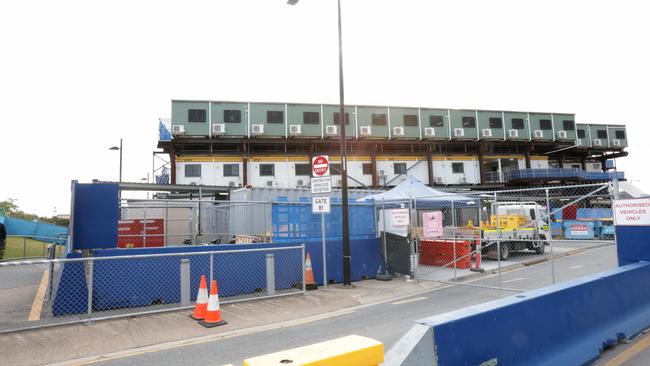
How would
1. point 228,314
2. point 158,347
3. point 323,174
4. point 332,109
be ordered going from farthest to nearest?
point 332,109 → point 323,174 → point 228,314 → point 158,347

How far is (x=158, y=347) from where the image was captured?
20.7 feet

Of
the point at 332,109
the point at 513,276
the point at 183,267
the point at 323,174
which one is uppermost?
the point at 332,109

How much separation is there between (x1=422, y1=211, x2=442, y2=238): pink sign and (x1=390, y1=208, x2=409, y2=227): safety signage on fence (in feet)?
1.90

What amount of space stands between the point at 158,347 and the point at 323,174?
234 inches

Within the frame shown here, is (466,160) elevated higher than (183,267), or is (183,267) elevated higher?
(466,160)

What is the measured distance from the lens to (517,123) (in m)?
45.1

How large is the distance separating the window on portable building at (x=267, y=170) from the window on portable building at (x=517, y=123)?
28.2 metres

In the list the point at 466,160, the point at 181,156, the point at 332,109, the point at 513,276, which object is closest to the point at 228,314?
the point at 513,276

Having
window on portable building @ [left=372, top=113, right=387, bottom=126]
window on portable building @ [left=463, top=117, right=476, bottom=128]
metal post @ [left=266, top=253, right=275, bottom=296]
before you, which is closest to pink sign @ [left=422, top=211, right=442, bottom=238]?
metal post @ [left=266, top=253, right=275, bottom=296]

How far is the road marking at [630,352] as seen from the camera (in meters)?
4.79

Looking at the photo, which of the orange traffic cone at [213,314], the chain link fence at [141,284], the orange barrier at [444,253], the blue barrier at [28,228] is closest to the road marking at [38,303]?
the chain link fence at [141,284]

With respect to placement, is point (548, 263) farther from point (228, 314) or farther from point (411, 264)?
point (228, 314)

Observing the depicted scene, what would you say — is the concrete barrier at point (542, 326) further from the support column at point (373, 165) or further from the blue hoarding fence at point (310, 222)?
the support column at point (373, 165)

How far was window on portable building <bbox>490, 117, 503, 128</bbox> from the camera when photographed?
145 ft
